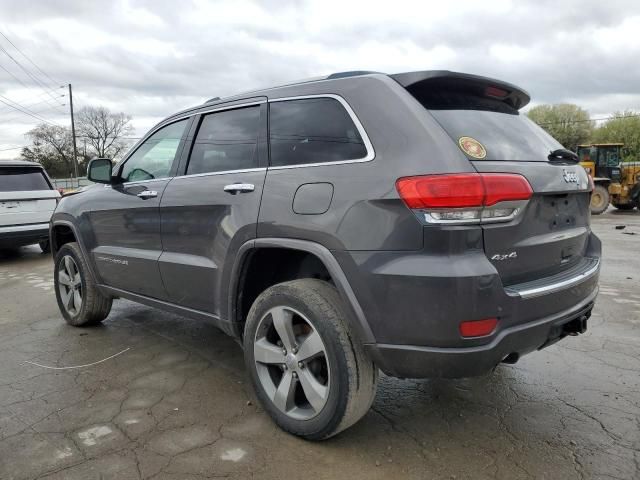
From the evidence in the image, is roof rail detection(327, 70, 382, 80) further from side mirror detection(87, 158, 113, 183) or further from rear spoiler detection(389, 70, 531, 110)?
side mirror detection(87, 158, 113, 183)

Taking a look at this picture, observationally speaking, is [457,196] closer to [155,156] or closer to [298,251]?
[298,251]

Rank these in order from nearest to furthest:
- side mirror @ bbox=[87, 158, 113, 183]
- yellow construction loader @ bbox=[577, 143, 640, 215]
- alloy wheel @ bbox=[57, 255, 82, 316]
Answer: side mirror @ bbox=[87, 158, 113, 183], alloy wheel @ bbox=[57, 255, 82, 316], yellow construction loader @ bbox=[577, 143, 640, 215]

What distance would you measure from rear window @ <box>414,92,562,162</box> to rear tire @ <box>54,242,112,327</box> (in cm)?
337

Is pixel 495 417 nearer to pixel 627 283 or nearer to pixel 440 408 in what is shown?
pixel 440 408

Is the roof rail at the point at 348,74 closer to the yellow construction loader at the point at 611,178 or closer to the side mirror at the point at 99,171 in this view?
the side mirror at the point at 99,171

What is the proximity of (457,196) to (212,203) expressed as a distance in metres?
1.53

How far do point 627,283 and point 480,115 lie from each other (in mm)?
4754

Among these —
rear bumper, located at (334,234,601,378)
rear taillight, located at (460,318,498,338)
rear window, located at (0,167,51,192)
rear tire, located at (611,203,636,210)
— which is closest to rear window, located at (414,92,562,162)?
rear bumper, located at (334,234,601,378)

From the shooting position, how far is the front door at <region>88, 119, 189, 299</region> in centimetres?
365

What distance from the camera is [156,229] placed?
11.8 feet

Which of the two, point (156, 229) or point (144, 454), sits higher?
point (156, 229)

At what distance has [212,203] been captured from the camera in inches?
122

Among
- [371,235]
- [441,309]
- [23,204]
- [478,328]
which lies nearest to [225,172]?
[371,235]

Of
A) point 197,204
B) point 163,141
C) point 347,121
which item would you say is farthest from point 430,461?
point 163,141
